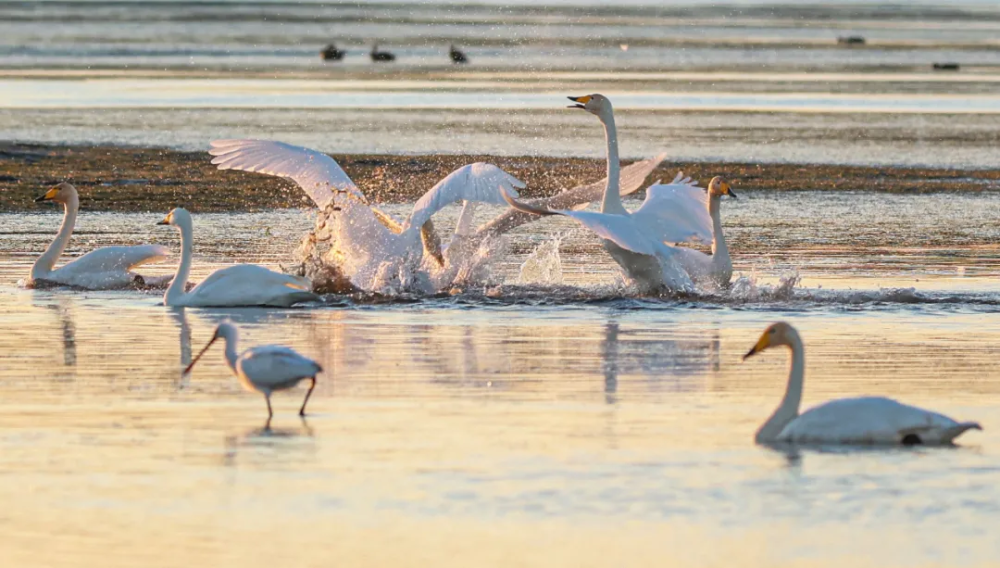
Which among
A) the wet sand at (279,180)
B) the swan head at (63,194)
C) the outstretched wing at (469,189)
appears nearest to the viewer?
the outstretched wing at (469,189)

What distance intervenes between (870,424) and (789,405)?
366mm

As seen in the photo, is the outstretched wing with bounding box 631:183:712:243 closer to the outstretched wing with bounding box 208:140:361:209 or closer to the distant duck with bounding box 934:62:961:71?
the outstretched wing with bounding box 208:140:361:209

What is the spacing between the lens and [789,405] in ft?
28.6

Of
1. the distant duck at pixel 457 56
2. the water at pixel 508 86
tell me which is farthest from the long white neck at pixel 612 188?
the distant duck at pixel 457 56

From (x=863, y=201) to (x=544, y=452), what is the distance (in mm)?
13252

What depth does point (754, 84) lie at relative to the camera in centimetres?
4016

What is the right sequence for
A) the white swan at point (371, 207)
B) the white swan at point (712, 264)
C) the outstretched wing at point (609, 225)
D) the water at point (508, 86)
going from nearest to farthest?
the outstretched wing at point (609, 225), the white swan at point (371, 207), the white swan at point (712, 264), the water at point (508, 86)

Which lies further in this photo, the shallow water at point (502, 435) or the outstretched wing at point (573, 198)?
the outstretched wing at point (573, 198)

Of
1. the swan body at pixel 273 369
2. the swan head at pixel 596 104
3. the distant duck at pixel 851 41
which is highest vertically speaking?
the distant duck at pixel 851 41

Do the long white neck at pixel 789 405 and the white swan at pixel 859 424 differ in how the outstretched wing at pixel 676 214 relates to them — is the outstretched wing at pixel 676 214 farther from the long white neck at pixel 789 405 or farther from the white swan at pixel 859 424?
the white swan at pixel 859 424

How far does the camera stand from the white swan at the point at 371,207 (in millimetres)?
Result: 13953

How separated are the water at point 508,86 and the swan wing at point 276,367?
16.1 metres

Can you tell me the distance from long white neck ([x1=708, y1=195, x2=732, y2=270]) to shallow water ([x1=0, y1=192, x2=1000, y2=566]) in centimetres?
48

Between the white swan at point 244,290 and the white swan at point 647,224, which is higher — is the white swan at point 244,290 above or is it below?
below
